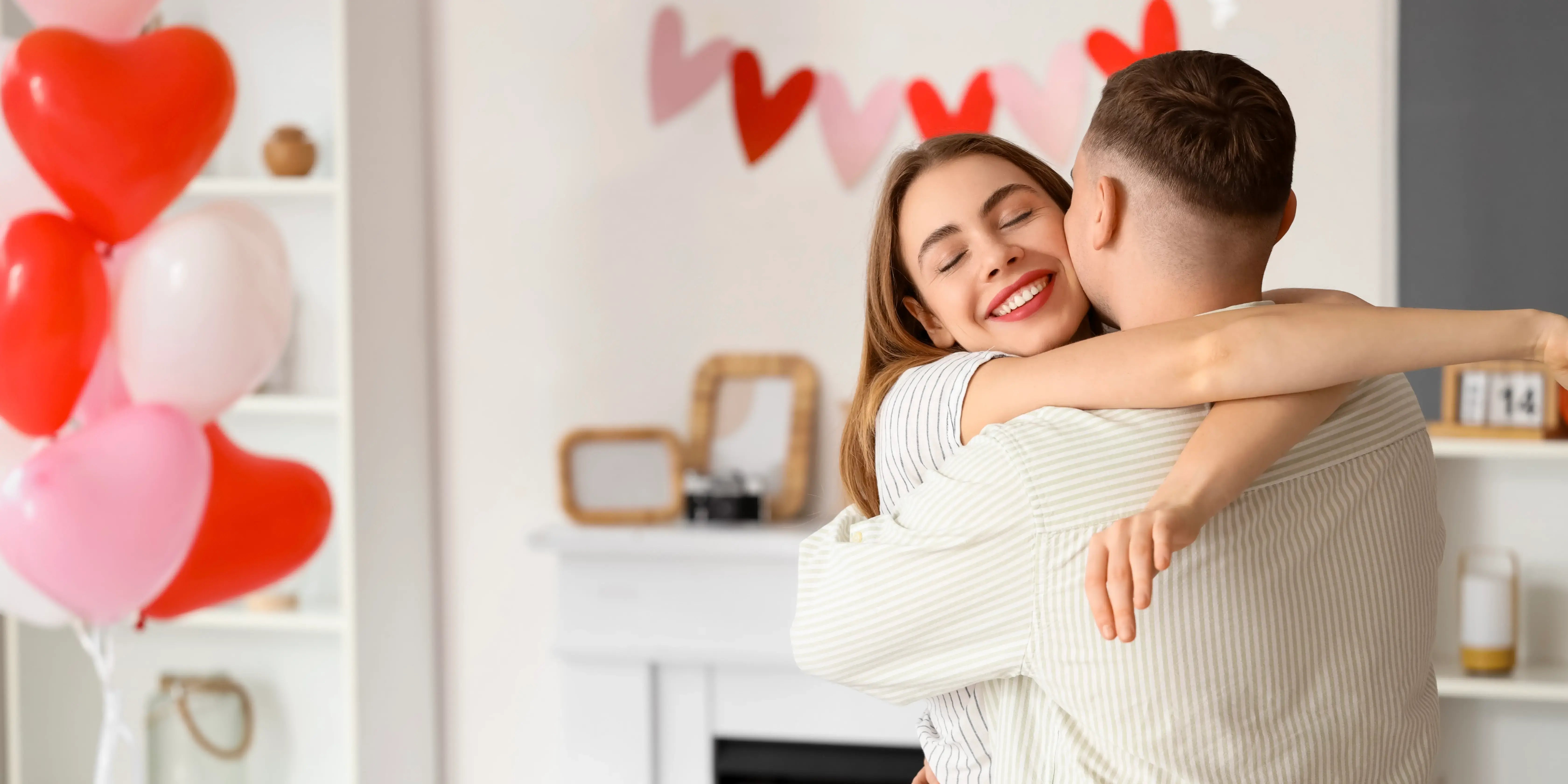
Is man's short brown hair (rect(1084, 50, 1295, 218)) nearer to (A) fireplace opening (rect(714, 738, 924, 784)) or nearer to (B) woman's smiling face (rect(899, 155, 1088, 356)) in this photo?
(B) woman's smiling face (rect(899, 155, 1088, 356))

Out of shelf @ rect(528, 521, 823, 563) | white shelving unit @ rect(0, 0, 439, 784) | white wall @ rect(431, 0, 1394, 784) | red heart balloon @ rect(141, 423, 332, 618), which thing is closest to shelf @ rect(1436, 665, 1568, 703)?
white wall @ rect(431, 0, 1394, 784)

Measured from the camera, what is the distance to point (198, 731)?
263 cm

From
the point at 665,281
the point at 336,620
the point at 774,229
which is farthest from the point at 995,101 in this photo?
the point at 336,620

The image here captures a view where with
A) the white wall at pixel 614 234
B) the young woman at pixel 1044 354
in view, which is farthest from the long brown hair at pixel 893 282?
the white wall at pixel 614 234

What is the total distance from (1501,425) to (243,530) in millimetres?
2148

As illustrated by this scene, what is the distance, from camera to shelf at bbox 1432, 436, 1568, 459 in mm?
2131

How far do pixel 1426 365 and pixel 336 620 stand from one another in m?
2.19

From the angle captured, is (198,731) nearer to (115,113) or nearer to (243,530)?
(243,530)

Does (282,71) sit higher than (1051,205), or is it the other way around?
(282,71)

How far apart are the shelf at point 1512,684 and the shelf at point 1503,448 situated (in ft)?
1.27

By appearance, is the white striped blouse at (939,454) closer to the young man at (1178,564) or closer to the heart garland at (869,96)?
the young man at (1178,564)

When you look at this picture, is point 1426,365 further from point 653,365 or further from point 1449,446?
point 653,365

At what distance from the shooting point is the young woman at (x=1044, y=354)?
0.75 metres

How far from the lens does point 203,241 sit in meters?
1.79
